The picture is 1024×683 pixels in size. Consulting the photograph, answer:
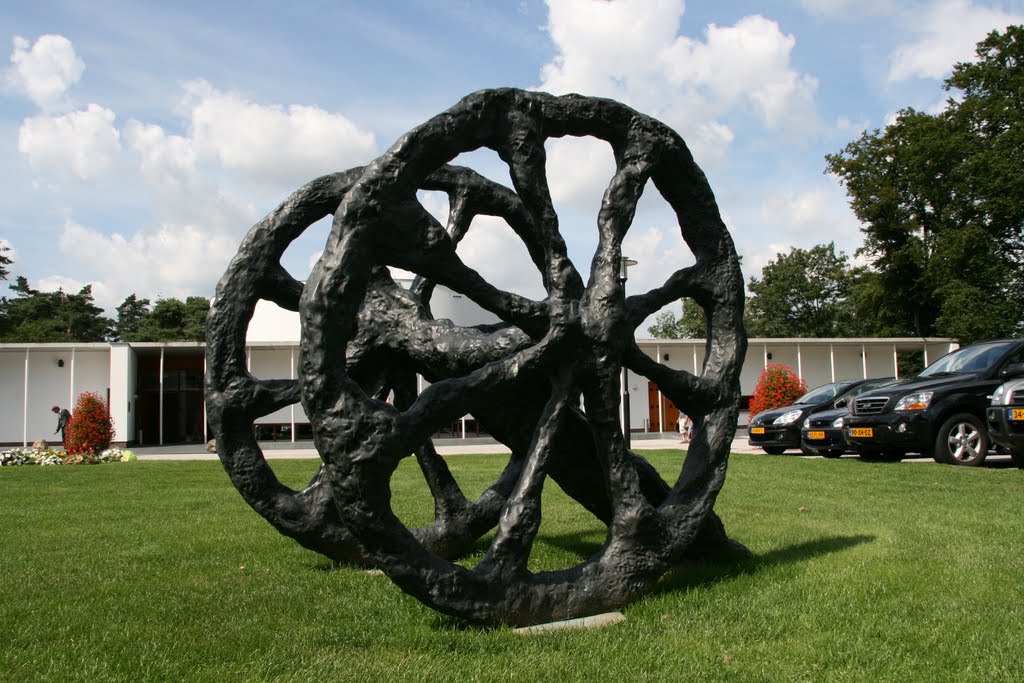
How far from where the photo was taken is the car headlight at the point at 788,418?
1784 cm

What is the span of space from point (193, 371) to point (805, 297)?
42643 millimetres

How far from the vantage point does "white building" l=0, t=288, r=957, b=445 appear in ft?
92.2

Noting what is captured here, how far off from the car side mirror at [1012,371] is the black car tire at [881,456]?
2.30m

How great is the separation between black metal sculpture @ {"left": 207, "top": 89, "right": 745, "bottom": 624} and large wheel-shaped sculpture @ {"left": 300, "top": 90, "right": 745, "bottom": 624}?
0.04 ft

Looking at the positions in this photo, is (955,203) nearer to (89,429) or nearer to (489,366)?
(89,429)

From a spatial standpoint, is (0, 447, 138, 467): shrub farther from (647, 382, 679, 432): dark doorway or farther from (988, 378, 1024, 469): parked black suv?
(647, 382, 679, 432): dark doorway

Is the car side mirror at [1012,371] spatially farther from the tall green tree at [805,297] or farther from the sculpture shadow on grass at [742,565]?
the tall green tree at [805,297]

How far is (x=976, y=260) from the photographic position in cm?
3600

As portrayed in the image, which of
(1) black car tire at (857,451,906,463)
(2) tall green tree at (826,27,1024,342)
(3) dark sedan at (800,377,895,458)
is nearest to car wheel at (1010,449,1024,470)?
(1) black car tire at (857,451,906,463)

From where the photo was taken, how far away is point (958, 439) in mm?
12742

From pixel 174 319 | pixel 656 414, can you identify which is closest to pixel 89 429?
pixel 656 414

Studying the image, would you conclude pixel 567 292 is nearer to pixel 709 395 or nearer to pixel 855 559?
pixel 709 395

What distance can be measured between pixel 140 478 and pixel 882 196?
119ft

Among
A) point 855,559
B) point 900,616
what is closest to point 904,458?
point 855,559
